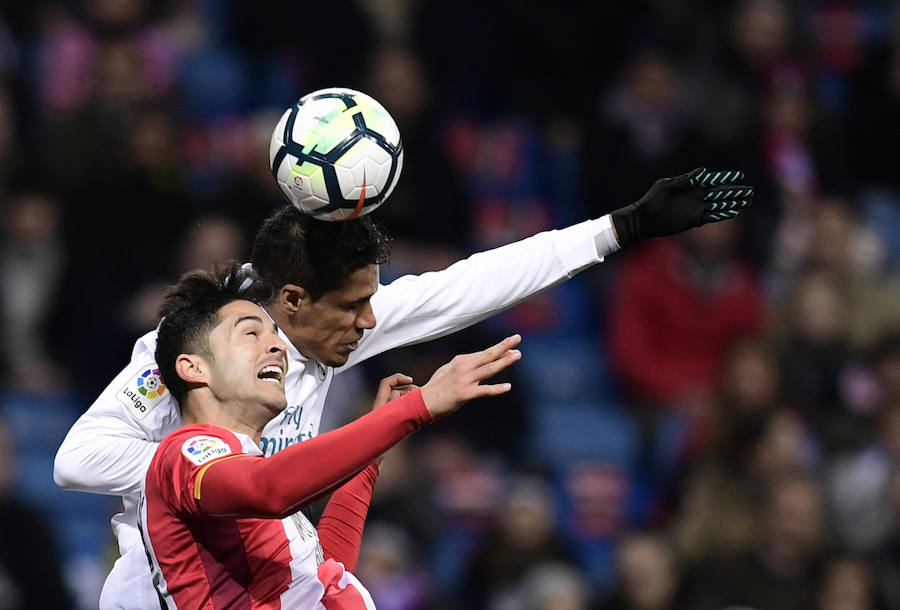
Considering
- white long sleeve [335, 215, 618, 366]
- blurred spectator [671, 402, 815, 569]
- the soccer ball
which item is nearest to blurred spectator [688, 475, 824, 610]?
blurred spectator [671, 402, 815, 569]

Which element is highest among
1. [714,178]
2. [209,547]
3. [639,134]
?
[714,178]

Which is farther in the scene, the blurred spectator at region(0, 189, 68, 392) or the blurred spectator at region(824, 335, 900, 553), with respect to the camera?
the blurred spectator at region(0, 189, 68, 392)

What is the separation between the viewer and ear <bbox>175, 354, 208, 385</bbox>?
4.31 m

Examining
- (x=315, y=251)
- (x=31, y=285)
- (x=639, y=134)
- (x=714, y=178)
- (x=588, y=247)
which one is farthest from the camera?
(x=639, y=134)

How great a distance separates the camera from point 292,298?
4750mm

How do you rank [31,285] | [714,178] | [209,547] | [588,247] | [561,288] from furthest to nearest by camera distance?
1. [561,288]
2. [31,285]
3. [588,247]
4. [714,178]
5. [209,547]

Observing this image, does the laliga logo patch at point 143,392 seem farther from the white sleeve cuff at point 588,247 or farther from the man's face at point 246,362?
the white sleeve cuff at point 588,247

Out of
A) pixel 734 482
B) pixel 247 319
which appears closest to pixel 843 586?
pixel 734 482

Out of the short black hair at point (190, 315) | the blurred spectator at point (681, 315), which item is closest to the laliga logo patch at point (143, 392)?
the short black hair at point (190, 315)

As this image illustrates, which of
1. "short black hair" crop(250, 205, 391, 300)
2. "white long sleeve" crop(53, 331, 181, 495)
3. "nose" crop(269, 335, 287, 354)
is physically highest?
"short black hair" crop(250, 205, 391, 300)

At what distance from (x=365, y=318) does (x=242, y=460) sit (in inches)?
36.2

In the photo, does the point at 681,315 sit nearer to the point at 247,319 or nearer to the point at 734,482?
the point at 734,482

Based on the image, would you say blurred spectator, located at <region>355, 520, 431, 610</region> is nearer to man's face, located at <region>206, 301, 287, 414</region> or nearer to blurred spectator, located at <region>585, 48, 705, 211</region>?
blurred spectator, located at <region>585, 48, 705, 211</region>

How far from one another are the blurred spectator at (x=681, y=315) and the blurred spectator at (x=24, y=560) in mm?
3352
